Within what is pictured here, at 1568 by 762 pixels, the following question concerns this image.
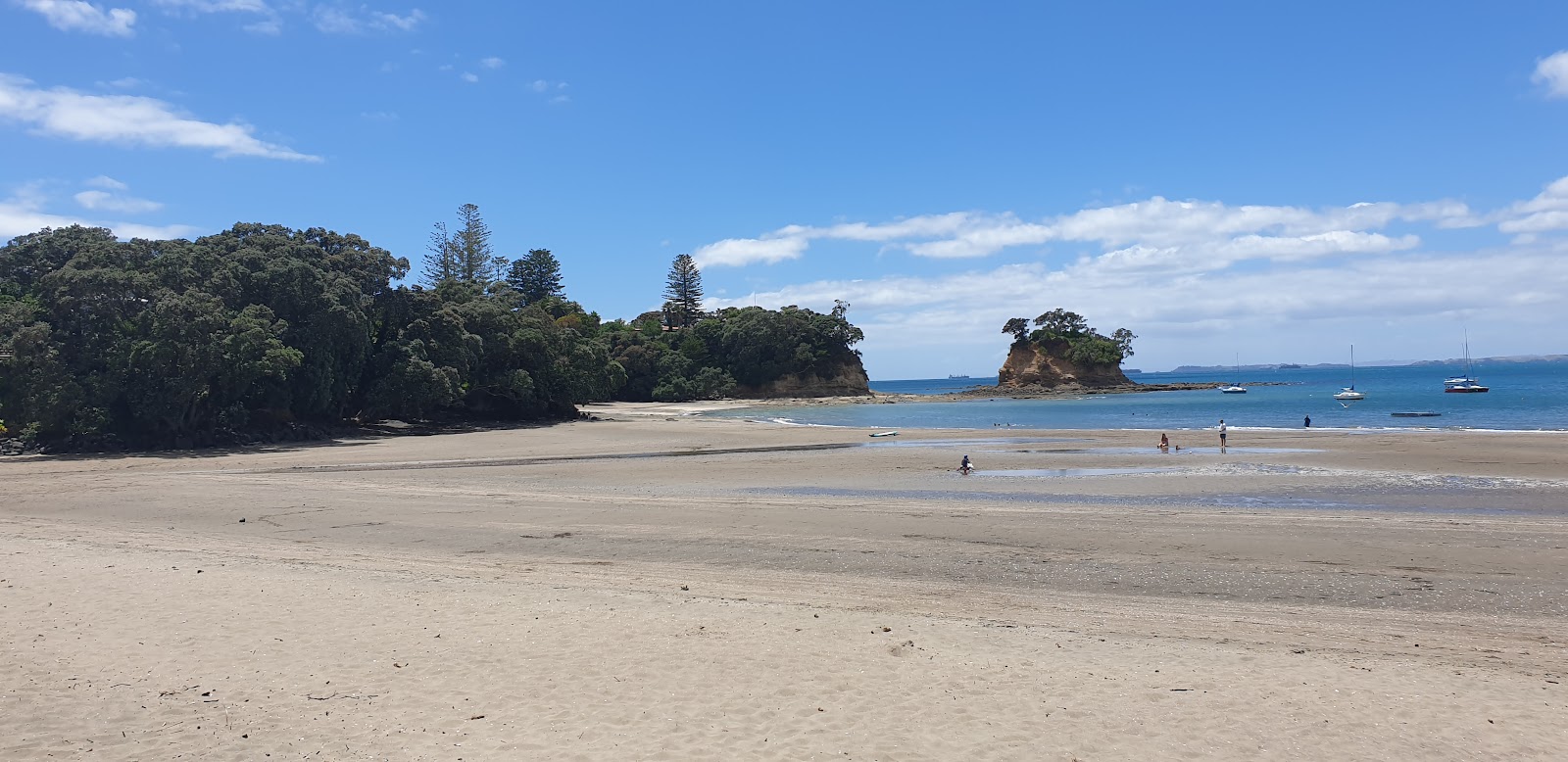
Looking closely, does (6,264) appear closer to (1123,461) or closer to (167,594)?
(167,594)

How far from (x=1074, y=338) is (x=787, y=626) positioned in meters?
113

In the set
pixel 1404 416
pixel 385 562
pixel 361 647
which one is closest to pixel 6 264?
pixel 385 562

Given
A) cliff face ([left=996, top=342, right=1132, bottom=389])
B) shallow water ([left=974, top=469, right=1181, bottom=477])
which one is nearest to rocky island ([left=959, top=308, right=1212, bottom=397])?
cliff face ([left=996, top=342, right=1132, bottom=389])

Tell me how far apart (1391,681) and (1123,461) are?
865 inches

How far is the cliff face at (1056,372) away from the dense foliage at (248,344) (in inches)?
2862

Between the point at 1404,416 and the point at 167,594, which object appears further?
the point at 1404,416

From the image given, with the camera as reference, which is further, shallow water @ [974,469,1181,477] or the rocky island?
the rocky island

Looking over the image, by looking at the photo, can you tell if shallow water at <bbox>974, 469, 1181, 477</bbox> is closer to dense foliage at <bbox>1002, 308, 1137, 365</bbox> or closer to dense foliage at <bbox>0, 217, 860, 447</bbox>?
dense foliage at <bbox>0, 217, 860, 447</bbox>

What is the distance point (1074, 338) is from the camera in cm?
11350

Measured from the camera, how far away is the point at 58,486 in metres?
20.8

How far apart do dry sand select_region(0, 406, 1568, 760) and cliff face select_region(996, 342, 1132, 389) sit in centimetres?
9388

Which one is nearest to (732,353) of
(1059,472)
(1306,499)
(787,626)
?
(1059,472)

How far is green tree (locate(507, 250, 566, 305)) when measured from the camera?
4252 inches

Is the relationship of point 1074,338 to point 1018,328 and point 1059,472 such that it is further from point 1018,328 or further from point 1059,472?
point 1059,472
